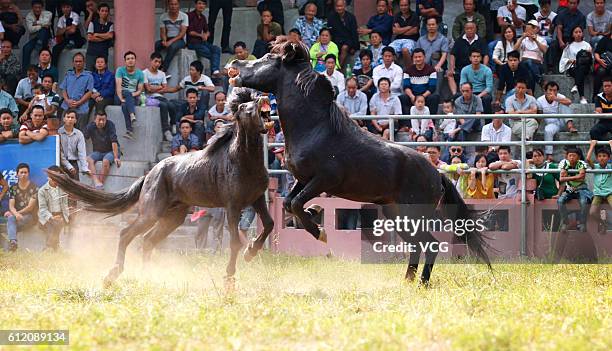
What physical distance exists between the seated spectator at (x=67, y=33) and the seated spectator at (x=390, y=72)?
6.09m

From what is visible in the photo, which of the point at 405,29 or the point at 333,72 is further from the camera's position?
the point at 405,29

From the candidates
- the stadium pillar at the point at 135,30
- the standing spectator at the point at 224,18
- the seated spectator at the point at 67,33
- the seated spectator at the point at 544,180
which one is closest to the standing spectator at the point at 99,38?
the stadium pillar at the point at 135,30

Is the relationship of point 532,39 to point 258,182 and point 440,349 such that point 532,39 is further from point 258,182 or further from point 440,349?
point 440,349

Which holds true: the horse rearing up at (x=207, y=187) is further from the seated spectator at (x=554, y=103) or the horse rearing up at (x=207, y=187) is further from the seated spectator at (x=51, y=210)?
the seated spectator at (x=554, y=103)

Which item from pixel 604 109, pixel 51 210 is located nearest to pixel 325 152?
pixel 51 210

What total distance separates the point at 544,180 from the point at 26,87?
30.5 feet

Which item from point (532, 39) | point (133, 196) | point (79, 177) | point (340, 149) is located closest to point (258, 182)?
point (340, 149)

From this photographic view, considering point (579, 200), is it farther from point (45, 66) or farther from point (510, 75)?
point (45, 66)

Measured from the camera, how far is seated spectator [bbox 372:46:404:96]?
16.3m

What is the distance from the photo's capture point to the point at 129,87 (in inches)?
671

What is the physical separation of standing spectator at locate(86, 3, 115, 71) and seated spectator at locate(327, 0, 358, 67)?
13.3 ft

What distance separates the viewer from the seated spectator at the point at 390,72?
16.3 metres

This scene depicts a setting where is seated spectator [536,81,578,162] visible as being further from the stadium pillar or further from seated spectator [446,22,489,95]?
the stadium pillar

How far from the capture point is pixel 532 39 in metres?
17.0
